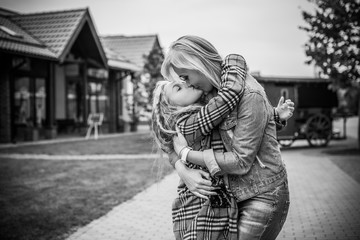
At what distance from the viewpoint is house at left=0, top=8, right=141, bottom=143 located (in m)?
18.7

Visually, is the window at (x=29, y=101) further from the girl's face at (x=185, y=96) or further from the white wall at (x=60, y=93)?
the girl's face at (x=185, y=96)

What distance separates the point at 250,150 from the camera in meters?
1.97

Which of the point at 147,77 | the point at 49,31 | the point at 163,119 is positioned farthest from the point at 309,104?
the point at 163,119

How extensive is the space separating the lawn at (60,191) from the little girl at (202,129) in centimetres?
112

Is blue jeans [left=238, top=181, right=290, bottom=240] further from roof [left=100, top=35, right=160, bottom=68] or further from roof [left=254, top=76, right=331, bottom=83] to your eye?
roof [left=100, top=35, right=160, bottom=68]

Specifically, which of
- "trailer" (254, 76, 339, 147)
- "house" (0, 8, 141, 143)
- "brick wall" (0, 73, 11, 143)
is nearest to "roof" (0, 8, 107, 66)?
"house" (0, 8, 141, 143)

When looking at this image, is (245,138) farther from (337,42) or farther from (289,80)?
(289,80)

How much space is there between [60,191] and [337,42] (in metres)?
9.14

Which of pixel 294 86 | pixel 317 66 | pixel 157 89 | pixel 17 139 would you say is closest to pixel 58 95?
pixel 17 139

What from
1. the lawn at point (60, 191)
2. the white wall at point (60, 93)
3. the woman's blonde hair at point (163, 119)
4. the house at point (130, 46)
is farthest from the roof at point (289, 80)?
the house at point (130, 46)

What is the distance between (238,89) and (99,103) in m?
25.8

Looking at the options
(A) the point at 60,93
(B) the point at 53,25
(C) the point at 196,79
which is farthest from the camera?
(A) the point at 60,93

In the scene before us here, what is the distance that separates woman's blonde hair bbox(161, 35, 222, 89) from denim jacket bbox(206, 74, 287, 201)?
0.18 m

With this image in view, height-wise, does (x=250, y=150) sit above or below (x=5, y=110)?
above
